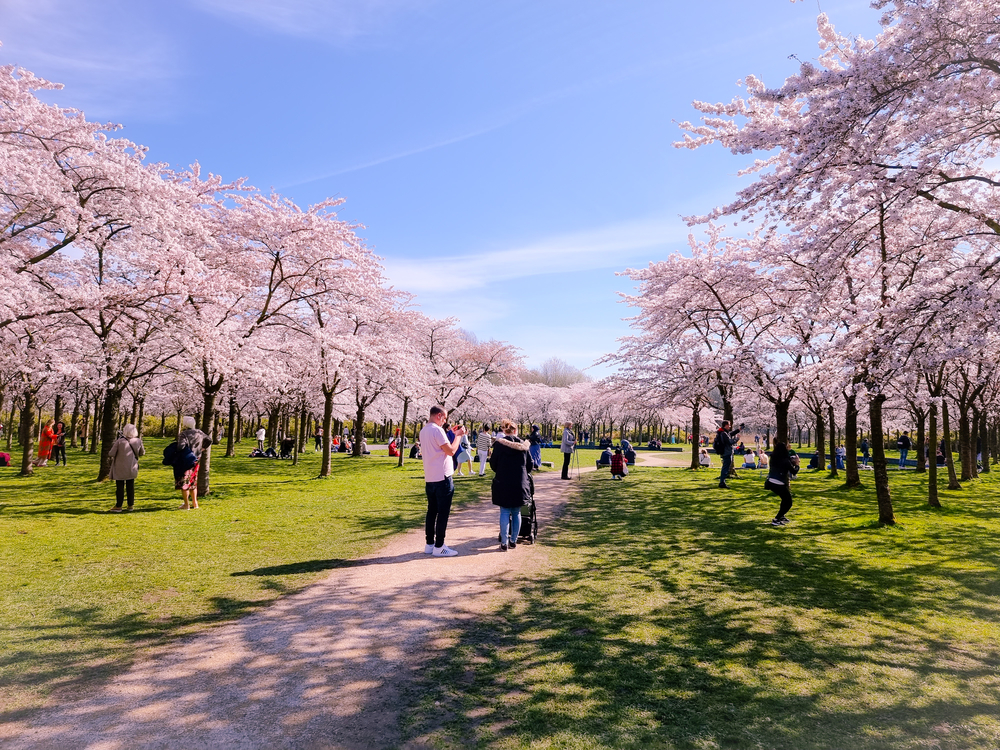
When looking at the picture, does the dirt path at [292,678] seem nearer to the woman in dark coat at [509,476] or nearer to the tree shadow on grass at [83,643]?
the tree shadow on grass at [83,643]

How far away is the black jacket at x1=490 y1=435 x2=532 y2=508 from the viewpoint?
27.6ft

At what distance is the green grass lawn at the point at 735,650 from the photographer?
357 centimetres

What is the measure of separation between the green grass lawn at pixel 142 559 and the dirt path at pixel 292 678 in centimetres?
42

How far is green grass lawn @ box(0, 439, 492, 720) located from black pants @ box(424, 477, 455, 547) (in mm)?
1114

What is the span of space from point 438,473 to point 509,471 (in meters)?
1.19

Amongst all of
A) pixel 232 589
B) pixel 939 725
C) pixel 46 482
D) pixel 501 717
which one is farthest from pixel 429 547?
pixel 46 482

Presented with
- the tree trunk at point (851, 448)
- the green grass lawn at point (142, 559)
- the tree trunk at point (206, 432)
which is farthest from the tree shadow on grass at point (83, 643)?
the tree trunk at point (851, 448)

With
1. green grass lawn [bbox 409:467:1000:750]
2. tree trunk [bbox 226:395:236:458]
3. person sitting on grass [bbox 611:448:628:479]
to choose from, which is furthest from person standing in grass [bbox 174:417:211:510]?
tree trunk [bbox 226:395:236:458]

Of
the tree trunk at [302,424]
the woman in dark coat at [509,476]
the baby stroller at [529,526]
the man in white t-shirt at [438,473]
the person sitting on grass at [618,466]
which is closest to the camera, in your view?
the man in white t-shirt at [438,473]

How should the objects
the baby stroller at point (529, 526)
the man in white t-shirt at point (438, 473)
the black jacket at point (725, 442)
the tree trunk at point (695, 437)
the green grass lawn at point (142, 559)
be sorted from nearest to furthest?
the green grass lawn at point (142, 559) < the man in white t-shirt at point (438, 473) < the baby stroller at point (529, 526) < the black jacket at point (725, 442) < the tree trunk at point (695, 437)

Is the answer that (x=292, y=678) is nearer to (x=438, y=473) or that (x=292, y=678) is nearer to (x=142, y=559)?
(x=438, y=473)

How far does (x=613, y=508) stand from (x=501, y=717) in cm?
1012

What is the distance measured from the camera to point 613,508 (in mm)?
13336

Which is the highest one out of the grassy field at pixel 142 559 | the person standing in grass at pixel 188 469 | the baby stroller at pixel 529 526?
the person standing in grass at pixel 188 469
